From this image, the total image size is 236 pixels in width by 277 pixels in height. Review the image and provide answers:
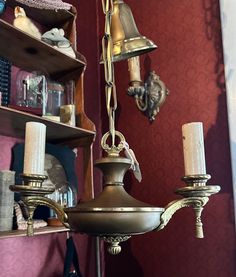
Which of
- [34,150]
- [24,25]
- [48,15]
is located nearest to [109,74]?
[34,150]

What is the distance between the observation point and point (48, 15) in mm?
1628

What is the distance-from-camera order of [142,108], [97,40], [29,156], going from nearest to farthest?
[29,156], [142,108], [97,40]

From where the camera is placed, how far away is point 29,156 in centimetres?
71

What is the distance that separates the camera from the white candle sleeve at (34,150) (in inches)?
27.9

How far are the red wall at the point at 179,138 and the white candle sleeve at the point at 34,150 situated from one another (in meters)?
1.09

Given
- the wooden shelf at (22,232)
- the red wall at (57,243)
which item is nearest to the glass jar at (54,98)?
the red wall at (57,243)

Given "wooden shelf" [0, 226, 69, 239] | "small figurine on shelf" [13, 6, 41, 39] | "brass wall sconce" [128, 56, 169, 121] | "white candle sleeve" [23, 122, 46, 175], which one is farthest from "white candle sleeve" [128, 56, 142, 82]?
"white candle sleeve" [23, 122, 46, 175]

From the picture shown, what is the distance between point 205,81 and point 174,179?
1.59 ft

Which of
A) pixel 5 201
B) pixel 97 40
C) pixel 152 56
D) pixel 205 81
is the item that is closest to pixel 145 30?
pixel 152 56

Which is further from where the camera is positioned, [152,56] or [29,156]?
[152,56]

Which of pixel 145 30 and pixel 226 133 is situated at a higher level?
pixel 145 30

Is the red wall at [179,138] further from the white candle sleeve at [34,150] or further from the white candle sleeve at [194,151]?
the white candle sleeve at [34,150]

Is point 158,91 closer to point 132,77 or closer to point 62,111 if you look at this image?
point 132,77

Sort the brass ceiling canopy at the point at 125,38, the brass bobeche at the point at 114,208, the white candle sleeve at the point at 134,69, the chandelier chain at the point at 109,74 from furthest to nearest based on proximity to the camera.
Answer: the white candle sleeve at the point at 134,69, the brass ceiling canopy at the point at 125,38, the chandelier chain at the point at 109,74, the brass bobeche at the point at 114,208
